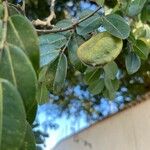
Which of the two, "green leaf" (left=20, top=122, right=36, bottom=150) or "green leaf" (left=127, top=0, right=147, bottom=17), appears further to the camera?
"green leaf" (left=127, top=0, right=147, bottom=17)

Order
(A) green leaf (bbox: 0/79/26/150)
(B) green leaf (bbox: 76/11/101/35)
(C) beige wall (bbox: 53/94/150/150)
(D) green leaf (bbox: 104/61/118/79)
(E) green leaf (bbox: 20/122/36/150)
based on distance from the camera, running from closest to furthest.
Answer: (A) green leaf (bbox: 0/79/26/150)
(E) green leaf (bbox: 20/122/36/150)
(B) green leaf (bbox: 76/11/101/35)
(D) green leaf (bbox: 104/61/118/79)
(C) beige wall (bbox: 53/94/150/150)

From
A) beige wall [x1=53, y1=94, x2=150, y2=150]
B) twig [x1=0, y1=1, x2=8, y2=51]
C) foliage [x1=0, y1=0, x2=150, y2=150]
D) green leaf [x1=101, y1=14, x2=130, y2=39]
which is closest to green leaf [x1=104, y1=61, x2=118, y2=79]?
foliage [x1=0, y1=0, x2=150, y2=150]

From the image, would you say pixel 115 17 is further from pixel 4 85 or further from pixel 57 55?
pixel 4 85

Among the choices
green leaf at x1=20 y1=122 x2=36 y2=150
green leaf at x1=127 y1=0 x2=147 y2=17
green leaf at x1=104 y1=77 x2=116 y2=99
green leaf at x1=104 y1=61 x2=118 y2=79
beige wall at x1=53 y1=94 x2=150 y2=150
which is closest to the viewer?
green leaf at x1=20 y1=122 x2=36 y2=150

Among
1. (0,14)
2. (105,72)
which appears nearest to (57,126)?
(105,72)

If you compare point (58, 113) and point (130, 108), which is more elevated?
point (130, 108)

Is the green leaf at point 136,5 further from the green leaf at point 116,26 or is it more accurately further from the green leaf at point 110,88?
the green leaf at point 110,88

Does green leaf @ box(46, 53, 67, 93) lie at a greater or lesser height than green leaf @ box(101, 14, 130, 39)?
lesser

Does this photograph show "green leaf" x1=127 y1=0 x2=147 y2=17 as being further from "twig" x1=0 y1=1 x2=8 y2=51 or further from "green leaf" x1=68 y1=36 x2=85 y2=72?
"twig" x1=0 y1=1 x2=8 y2=51
